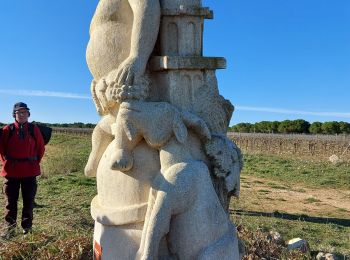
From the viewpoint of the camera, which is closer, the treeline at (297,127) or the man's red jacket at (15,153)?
the man's red jacket at (15,153)

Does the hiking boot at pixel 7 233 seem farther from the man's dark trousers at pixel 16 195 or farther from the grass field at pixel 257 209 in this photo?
the man's dark trousers at pixel 16 195

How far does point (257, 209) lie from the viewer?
9352mm

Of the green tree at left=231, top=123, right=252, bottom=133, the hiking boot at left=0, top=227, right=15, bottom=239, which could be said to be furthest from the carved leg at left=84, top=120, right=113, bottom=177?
the green tree at left=231, top=123, right=252, bottom=133

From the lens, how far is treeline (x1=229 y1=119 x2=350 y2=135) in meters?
50.6

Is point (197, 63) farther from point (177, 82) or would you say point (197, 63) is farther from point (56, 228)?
point (56, 228)

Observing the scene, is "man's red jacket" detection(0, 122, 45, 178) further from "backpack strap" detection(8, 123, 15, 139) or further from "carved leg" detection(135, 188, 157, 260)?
"carved leg" detection(135, 188, 157, 260)

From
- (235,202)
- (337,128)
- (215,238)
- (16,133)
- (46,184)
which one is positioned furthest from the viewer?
(337,128)

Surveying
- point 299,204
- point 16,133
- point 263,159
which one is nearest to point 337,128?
point 263,159

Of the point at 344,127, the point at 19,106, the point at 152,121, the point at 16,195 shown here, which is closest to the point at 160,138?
the point at 152,121

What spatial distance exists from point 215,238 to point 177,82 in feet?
3.69

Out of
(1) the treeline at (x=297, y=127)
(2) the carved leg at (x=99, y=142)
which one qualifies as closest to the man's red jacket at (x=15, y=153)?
(2) the carved leg at (x=99, y=142)

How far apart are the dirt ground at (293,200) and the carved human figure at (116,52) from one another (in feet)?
20.8

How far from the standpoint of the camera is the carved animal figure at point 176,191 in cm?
299

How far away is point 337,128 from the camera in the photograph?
50469 millimetres
